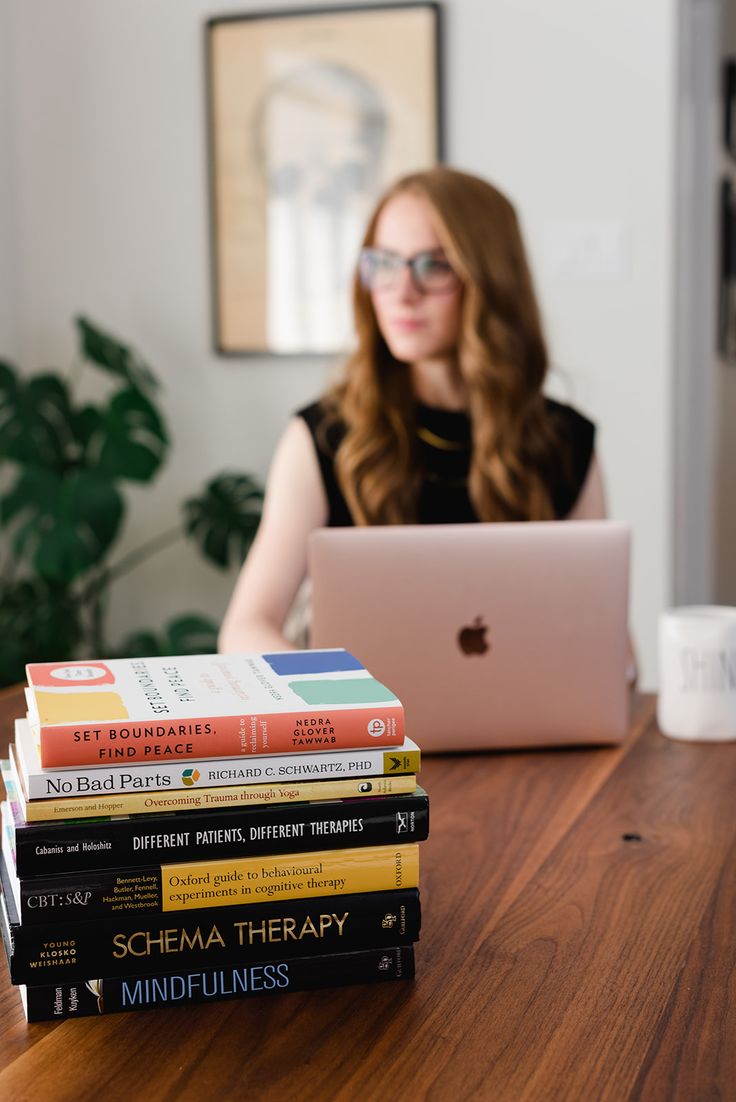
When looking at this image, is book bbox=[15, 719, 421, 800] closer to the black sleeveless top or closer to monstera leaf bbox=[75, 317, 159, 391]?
the black sleeveless top

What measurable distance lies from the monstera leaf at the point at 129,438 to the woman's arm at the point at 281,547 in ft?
3.11

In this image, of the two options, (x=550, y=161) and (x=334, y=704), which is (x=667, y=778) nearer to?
(x=334, y=704)

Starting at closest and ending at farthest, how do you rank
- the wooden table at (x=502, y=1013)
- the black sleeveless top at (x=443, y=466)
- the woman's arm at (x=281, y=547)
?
the wooden table at (x=502, y=1013) → the woman's arm at (x=281, y=547) → the black sleeveless top at (x=443, y=466)

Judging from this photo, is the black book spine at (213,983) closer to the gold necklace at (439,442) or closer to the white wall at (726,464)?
the gold necklace at (439,442)

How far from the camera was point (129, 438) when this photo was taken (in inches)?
116

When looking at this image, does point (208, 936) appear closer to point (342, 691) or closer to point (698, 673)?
point (342, 691)

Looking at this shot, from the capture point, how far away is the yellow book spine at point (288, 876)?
0.74 meters

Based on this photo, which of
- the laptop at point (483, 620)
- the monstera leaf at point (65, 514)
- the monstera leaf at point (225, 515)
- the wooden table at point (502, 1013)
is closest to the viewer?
the wooden table at point (502, 1013)

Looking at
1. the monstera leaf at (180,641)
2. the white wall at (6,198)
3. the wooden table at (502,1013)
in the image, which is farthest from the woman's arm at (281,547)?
the white wall at (6,198)

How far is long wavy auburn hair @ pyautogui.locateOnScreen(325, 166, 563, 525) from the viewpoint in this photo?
1.96 meters

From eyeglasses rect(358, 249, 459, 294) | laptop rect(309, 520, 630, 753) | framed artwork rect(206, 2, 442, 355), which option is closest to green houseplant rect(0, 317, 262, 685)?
framed artwork rect(206, 2, 442, 355)

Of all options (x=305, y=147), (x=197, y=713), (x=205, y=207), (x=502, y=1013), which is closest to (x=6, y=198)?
(x=205, y=207)

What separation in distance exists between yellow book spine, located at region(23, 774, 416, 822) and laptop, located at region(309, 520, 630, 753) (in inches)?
20.0

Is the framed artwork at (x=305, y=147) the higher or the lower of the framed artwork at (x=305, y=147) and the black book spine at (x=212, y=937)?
the higher
